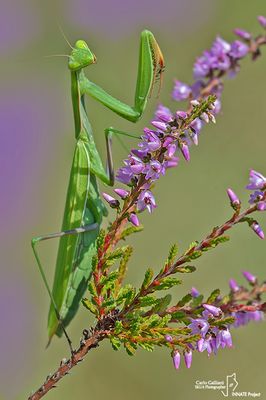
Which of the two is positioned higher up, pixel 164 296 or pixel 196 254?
pixel 196 254

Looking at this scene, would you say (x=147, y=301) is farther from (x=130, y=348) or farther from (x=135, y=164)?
(x=135, y=164)

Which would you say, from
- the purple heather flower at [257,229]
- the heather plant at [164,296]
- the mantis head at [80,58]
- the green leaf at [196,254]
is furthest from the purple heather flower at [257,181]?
the mantis head at [80,58]

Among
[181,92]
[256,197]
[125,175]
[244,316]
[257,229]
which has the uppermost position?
[181,92]

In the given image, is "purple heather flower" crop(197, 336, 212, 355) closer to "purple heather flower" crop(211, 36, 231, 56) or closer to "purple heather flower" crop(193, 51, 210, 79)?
"purple heather flower" crop(193, 51, 210, 79)

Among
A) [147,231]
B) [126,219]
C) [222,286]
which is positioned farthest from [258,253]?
[126,219]

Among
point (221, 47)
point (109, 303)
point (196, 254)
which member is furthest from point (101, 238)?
point (221, 47)

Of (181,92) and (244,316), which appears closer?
(244,316)

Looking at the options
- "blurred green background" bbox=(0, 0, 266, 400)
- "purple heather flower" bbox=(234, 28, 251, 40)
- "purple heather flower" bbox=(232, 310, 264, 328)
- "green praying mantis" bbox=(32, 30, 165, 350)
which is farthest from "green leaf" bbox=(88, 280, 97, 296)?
"blurred green background" bbox=(0, 0, 266, 400)
